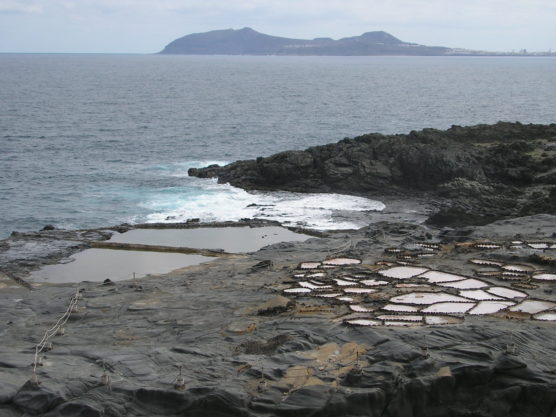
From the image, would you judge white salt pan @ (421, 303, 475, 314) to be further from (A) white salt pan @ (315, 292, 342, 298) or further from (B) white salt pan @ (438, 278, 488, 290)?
(A) white salt pan @ (315, 292, 342, 298)

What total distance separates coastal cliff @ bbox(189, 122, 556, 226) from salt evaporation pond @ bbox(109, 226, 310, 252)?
12827 mm

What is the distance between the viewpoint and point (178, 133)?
315ft

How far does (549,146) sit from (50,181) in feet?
145

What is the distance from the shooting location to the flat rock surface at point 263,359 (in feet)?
58.5

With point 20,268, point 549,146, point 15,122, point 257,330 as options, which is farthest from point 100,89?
point 257,330

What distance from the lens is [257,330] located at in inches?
898

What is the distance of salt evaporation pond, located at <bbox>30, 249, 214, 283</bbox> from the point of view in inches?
1368

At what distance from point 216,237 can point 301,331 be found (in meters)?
22.6

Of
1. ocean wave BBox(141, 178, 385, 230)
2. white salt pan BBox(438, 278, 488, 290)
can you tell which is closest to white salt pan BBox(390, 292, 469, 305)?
white salt pan BBox(438, 278, 488, 290)

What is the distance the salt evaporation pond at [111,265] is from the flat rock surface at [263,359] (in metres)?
6.44

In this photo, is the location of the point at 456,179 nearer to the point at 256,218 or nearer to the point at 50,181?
the point at 256,218

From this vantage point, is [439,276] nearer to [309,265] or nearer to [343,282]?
[343,282]

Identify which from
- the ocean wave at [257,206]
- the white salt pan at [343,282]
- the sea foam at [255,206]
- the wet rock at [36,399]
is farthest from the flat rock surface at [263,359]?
the sea foam at [255,206]

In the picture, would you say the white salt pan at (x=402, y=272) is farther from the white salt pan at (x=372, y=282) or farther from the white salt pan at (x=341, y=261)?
the white salt pan at (x=341, y=261)
